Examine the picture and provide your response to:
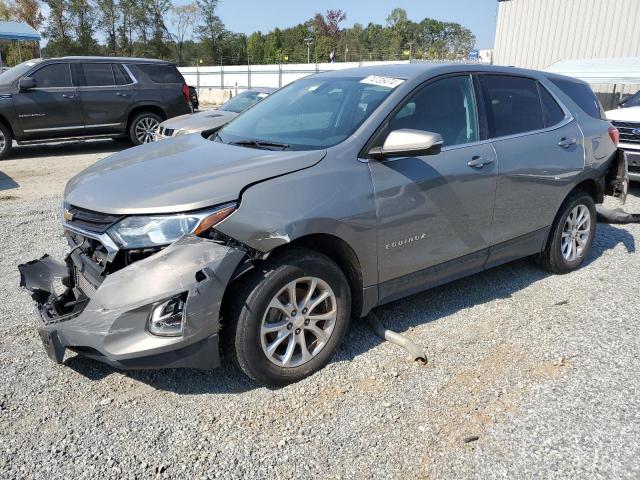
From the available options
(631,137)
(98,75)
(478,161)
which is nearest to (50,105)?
(98,75)

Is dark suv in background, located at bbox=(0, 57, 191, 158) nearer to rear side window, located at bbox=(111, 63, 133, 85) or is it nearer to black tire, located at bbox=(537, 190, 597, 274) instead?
rear side window, located at bbox=(111, 63, 133, 85)

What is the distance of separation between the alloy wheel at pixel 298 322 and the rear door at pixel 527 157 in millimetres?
1609

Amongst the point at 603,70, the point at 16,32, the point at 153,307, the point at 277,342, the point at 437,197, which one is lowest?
the point at 277,342

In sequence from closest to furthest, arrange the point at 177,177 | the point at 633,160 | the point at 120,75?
1. the point at 177,177
2. the point at 633,160
3. the point at 120,75

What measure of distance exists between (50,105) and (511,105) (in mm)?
9680

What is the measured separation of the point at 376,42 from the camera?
83562mm

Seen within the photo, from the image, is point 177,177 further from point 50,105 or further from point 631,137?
point 50,105

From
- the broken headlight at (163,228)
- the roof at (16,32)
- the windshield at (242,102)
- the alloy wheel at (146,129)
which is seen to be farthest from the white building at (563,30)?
the roof at (16,32)

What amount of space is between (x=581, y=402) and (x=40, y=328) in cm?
298

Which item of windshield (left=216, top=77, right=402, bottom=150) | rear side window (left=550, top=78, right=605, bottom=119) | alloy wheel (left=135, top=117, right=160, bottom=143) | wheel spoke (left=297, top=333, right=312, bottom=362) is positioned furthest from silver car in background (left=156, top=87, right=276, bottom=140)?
wheel spoke (left=297, top=333, right=312, bottom=362)

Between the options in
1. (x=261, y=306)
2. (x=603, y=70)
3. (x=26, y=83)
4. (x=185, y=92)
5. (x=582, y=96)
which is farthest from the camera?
(x=603, y=70)

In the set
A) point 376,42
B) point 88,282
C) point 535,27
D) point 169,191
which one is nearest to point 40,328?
point 88,282

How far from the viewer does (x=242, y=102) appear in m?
11.0

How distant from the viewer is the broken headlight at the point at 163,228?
2.65 m
